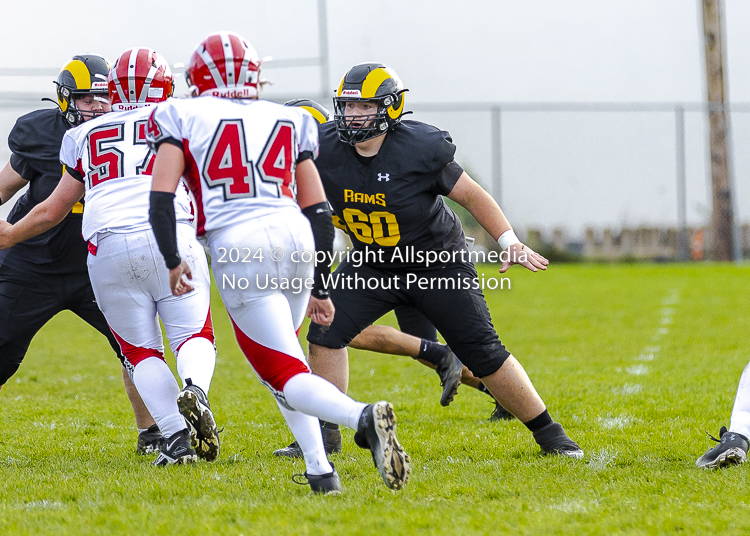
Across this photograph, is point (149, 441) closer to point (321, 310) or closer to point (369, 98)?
point (321, 310)

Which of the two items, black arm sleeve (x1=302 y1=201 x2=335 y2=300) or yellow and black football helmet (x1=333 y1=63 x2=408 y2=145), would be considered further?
yellow and black football helmet (x1=333 y1=63 x2=408 y2=145)

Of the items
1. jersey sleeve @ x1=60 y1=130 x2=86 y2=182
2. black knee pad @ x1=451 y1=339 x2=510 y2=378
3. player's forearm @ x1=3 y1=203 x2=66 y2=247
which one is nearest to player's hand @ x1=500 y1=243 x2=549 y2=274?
black knee pad @ x1=451 y1=339 x2=510 y2=378

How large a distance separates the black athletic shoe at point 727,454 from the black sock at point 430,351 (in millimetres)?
1590

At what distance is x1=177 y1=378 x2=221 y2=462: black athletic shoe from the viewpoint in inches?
124

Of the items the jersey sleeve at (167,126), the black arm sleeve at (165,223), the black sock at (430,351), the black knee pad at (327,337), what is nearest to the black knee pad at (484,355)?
the black knee pad at (327,337)

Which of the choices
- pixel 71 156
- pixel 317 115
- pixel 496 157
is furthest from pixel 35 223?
pixel 496 157

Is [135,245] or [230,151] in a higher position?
[230,151]

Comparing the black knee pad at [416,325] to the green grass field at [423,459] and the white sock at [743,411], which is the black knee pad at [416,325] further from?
the white sock at [743,411]

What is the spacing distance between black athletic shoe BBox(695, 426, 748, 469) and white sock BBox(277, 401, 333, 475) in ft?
5.11

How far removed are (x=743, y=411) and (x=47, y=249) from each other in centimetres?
325

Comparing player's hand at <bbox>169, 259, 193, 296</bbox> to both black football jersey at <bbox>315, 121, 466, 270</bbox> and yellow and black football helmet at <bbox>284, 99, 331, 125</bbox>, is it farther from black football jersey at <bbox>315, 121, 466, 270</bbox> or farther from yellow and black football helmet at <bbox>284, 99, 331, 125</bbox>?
yellow and black football helmet at <bbox>284, 99, 331, 125</bbox>

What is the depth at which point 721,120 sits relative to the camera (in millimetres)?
18641

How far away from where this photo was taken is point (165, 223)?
2881 mm

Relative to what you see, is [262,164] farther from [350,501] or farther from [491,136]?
[491,136]
